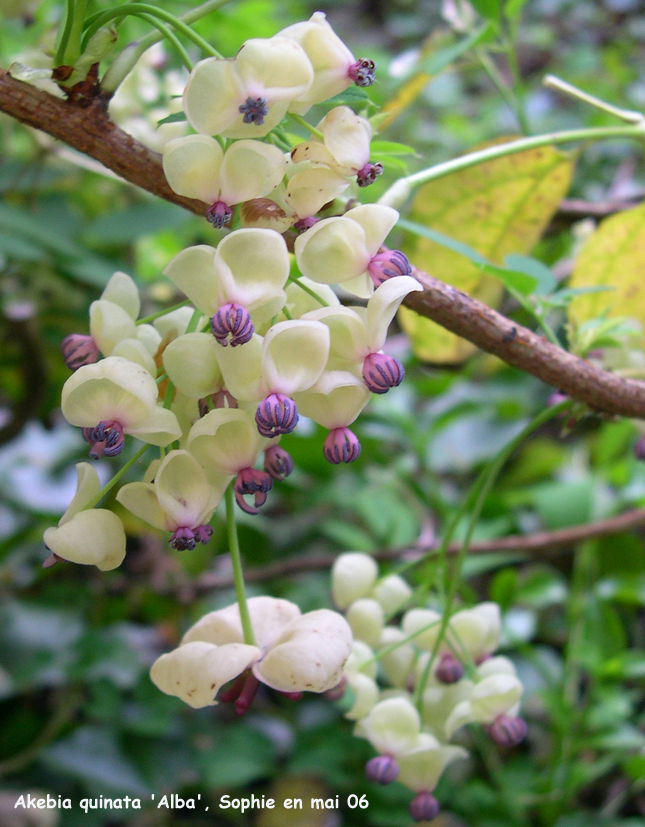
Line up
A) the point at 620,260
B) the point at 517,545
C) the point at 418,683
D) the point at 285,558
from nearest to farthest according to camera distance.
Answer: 1. the point at 418,683
2. the point at 620,260
3. the point at 517,545
4. the point at 285,558

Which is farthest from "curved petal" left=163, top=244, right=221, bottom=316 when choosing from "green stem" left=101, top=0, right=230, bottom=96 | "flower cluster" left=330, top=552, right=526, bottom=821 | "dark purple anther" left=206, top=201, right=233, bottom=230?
"flower cluster" left=330, top=552, right=526, bottom=821

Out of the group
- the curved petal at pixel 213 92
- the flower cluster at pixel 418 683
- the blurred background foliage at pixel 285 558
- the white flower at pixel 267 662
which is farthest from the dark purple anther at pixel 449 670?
the curved petal at pixel 213 92

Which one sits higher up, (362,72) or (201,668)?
(362,72)

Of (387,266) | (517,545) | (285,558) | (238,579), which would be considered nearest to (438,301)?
(387,266)

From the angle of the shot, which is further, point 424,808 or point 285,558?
point 285,558

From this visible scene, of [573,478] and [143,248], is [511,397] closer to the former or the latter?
[573,478]

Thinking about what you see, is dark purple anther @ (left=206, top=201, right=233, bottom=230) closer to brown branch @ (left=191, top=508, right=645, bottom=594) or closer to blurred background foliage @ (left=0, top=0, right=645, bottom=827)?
blurred background foliage @ (left=0, top=0, right=645, bottom=827)

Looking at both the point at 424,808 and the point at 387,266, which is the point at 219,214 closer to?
the point at 387,266

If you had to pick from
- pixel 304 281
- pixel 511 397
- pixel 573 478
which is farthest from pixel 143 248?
pixel 304 281
